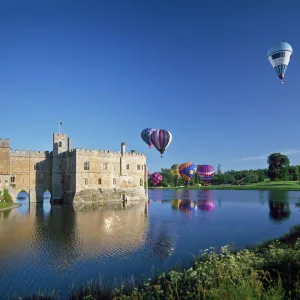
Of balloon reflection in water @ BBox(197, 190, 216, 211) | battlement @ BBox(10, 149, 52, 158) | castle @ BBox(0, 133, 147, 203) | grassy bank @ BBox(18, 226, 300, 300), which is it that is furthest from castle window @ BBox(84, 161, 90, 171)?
grassy bank @ BBox(18, 226, 300, 300)

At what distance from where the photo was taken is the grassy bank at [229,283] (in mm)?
6590

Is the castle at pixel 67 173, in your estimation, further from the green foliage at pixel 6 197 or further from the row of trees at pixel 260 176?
the row of trees at pixel 260 176

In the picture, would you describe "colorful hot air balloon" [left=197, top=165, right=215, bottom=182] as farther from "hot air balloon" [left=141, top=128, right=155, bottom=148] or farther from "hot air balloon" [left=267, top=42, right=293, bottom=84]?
"hot air balloon" [left=267, top=42, right=293, bottom=84]

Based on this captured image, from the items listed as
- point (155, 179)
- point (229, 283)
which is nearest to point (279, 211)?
point (229, 283)

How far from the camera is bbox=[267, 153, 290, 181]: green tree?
4419 inches

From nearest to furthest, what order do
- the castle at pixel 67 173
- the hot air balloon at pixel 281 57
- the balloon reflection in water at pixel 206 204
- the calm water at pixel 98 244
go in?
the calm water at pixel 98 244 → the hot air balloon at pixel 281 57 → the balloon reflection in water at pixel 206 204 → the castle at pixel 67 173

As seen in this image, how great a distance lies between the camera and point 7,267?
14.2 metres

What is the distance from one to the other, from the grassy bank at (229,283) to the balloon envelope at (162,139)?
48.2 metres

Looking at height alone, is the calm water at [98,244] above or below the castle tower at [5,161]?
below

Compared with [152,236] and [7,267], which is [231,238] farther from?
[7,267]

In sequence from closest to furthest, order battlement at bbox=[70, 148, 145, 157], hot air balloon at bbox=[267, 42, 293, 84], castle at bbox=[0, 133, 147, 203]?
hot air balloon at bbox=[267, 42, 293, 84] < castle at bbox=[0, 133, 147, 203] < battlement at bbox=[70, 148, 145, 157]

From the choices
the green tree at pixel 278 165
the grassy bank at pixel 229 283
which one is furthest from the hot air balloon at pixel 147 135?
the green tree at pixel 278 165

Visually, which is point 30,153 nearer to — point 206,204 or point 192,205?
point 192,205

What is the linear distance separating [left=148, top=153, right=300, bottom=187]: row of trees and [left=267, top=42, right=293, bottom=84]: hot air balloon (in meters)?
76.5
